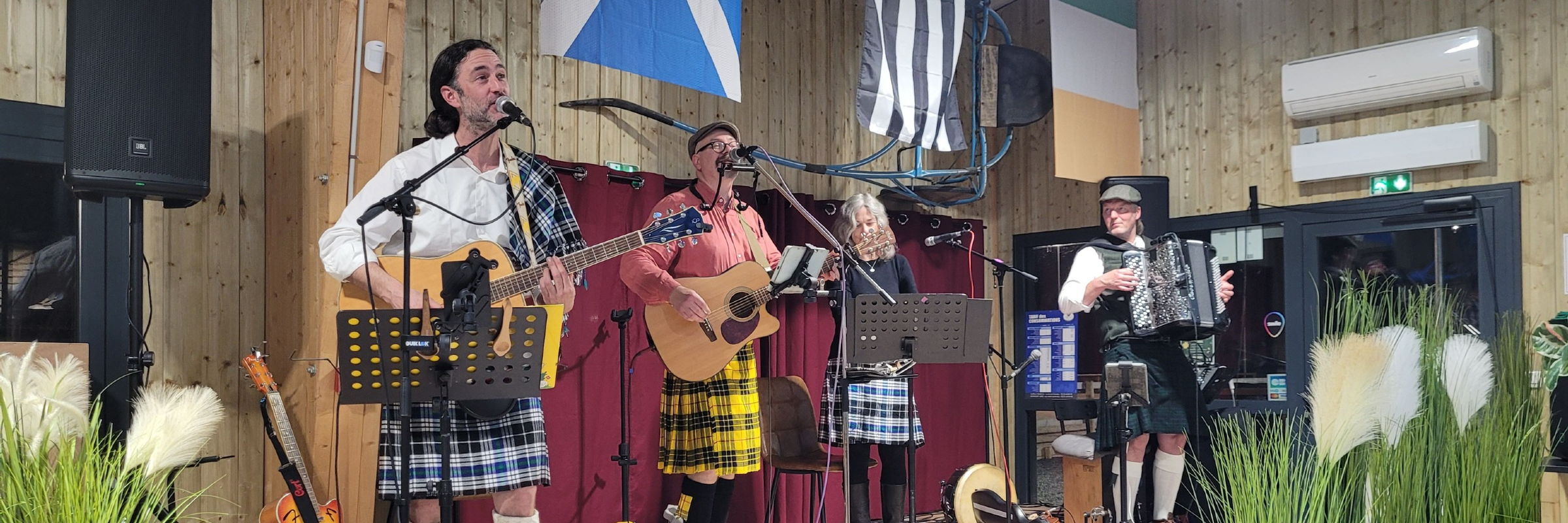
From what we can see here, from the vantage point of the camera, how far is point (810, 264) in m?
3.49

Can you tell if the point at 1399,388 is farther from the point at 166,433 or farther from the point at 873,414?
the point at 873,414

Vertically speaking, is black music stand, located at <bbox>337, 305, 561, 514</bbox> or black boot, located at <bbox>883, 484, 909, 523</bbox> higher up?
black music stand, located at <bbox>337, 305, 561, 514</bbox>

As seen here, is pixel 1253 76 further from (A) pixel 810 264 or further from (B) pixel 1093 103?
(A) pixel 810 264

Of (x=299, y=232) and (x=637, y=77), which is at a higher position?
(x=637, y=77)

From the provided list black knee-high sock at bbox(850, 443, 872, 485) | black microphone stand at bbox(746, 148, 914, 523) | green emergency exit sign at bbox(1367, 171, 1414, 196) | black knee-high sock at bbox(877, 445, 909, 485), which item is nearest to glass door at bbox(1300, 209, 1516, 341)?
green emergency exit sign at bbox(1367, 171, 1414, 196)

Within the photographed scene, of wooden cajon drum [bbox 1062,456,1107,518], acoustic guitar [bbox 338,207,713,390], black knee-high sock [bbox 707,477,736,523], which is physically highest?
acoustic guitar [bbox 338,207,713,390]

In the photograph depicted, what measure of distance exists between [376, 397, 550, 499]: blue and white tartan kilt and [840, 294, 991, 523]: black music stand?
42.8 inches

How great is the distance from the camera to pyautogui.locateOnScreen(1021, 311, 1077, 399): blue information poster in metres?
5.73

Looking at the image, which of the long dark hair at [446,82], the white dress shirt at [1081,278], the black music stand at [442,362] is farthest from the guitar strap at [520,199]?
the white dress shirt at [1081,278]

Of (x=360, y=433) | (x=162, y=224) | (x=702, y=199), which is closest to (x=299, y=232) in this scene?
(x=162, y=224)

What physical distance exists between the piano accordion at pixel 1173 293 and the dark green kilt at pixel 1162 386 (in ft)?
0.28

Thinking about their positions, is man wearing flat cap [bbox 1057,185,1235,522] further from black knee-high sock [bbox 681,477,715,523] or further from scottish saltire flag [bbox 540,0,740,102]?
black knee-high sock [bbox 681,477,715,523]

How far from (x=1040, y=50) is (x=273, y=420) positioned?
4.94m

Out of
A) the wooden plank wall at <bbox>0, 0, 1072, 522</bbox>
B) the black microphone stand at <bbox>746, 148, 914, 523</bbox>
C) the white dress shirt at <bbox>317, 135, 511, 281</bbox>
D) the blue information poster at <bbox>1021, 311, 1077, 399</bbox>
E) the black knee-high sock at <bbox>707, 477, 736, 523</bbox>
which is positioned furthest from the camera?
the blue information poster at <bbox>1021, 311, 1077, 399</bbox>
